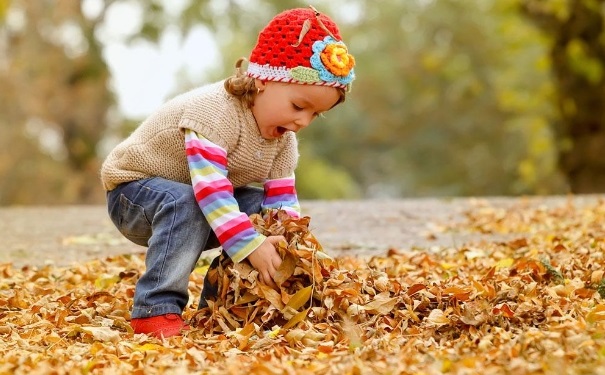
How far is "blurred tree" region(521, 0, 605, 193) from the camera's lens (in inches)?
517

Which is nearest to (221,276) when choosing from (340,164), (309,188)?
(309,188)

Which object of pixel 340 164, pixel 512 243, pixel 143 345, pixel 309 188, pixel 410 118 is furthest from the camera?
pixel 340 164

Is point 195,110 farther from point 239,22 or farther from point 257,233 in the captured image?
point 239,22

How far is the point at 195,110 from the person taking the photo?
389 cm

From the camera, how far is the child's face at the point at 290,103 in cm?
380

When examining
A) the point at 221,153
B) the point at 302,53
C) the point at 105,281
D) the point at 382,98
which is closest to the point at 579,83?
the point at 105,281

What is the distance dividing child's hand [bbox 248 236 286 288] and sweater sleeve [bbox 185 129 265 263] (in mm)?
25

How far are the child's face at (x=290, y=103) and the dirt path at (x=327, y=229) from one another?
203 cm

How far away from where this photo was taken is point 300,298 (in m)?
3.70

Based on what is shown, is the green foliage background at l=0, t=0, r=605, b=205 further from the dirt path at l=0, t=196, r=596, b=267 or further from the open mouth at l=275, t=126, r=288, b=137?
the open mouth at l=275, t=126, r=288, b=137

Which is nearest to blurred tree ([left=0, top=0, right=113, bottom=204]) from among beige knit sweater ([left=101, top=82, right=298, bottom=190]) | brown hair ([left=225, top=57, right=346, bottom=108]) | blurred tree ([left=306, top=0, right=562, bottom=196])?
blurred tree ([left=306, top=0, right=562, bottom=196])

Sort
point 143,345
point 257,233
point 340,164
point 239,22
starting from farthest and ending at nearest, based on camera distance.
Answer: point 340,164 → point 239,22 → point 257,233 → point 143,345

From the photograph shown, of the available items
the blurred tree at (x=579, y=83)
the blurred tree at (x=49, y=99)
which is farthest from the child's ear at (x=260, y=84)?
the blurred tree at (x=49, y=99)

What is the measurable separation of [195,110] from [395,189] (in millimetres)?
33377
